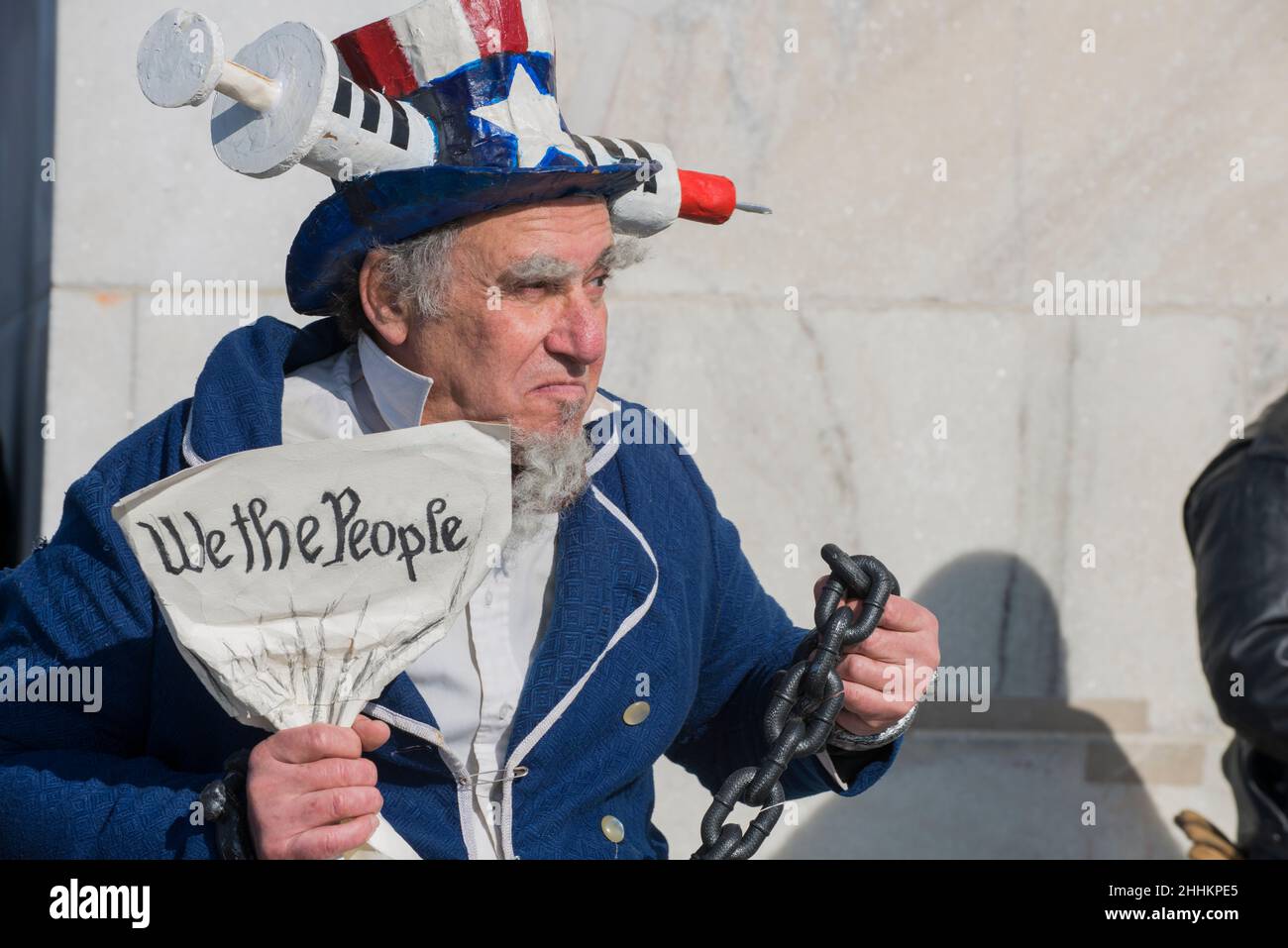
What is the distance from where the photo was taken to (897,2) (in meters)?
3.81

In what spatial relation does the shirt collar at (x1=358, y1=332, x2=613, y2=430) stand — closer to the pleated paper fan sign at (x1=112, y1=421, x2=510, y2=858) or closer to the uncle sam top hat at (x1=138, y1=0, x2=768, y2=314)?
the uncle sam top hat at (x1=138, y1=0, x2=768, y2=314)

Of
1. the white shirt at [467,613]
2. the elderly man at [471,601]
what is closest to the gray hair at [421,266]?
the elderly man at [471,601]

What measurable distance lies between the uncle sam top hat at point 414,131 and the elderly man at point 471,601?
0.01 m

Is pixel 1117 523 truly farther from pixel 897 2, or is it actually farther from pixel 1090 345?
pixel 897 2

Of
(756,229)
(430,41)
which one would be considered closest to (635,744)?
(430,41)

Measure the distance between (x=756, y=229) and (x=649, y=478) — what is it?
1655 millimetres

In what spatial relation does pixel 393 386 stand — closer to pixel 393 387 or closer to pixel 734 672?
pixel 393 387

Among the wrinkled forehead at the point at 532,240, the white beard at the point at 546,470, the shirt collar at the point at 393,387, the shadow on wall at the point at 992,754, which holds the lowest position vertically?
the shadow on wall at the point at 992,754

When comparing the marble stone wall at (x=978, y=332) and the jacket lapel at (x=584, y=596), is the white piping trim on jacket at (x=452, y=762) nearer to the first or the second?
the jacket lapel at (x=584, y=596)

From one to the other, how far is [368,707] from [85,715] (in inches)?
15.1

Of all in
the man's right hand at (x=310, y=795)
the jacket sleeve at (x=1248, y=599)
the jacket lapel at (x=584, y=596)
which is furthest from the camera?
the jacket sleeve at (x=1248, y=599)

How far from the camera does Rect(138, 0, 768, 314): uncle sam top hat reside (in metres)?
1.76

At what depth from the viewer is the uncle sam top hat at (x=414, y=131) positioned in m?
1.76

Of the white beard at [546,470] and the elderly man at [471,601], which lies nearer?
the elderly man at [471,601]
